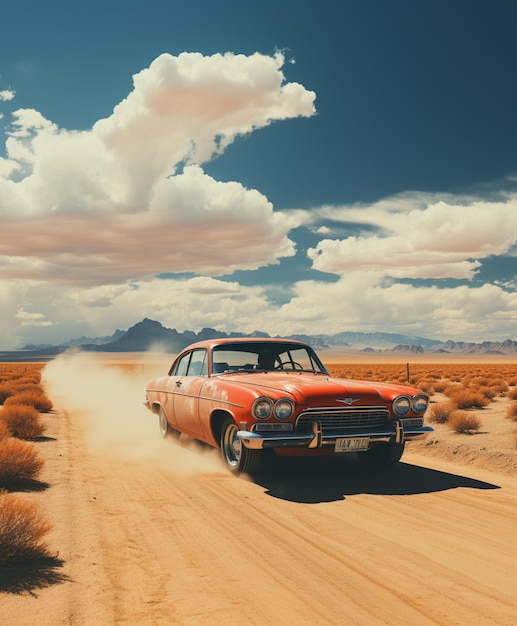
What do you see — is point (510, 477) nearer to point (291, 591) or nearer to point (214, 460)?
point (214, 460)

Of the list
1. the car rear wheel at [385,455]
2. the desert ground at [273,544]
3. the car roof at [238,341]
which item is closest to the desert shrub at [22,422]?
the desert ground at [273,544]

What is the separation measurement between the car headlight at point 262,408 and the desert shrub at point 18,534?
113 inches

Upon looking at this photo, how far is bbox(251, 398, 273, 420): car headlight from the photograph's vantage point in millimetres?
6812

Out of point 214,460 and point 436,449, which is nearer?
point 214,460

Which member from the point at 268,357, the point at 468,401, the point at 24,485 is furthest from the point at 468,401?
the point at 24,485

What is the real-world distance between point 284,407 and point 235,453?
3.91 ft

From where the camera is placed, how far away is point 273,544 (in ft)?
16.0

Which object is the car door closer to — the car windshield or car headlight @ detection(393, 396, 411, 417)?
the car windshield

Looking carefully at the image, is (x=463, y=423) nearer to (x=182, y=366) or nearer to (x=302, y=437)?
(x=182, y=366)

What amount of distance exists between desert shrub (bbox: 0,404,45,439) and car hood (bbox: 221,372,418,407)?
17.1 ft

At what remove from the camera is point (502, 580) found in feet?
13.8

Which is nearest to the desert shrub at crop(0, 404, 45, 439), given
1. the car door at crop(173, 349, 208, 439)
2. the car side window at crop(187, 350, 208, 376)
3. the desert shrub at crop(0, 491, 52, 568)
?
the car door at crop(173, 349, 208, 439)

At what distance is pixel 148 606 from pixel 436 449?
7369mm

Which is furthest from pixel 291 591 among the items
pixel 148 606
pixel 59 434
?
pixel 59 434
